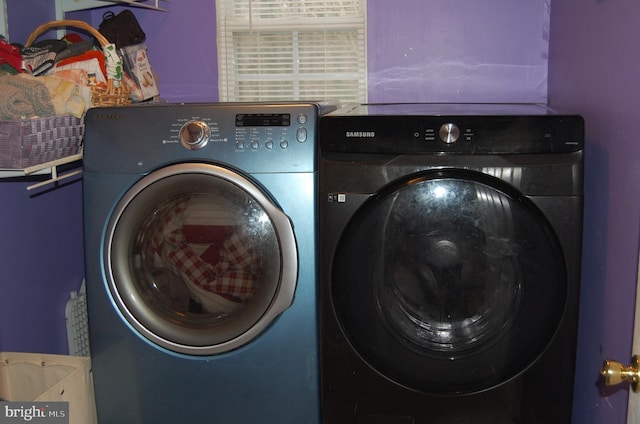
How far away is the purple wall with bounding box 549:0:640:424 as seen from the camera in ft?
4.84

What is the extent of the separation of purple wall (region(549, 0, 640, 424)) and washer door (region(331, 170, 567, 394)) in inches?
5.4

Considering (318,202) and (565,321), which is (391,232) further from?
(565,321)

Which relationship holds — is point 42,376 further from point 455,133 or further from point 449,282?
point 455,133

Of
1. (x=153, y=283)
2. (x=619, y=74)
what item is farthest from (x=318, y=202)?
(x=619, y=74)

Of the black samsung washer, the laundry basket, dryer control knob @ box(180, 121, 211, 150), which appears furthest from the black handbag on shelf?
the laundry basket

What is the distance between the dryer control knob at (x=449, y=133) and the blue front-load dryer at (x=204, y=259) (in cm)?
34

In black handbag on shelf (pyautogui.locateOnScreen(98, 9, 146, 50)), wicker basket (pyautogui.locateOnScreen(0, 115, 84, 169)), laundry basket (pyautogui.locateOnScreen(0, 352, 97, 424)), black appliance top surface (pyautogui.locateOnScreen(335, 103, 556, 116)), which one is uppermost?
black handbag on shelf (pyautogui.locateOnScreen(98, 9, 146, 50))

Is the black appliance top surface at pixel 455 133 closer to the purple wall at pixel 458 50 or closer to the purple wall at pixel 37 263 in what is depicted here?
the purple wall at pixel 458 50

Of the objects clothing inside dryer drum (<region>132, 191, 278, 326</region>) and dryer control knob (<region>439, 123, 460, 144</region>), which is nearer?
dryer control knob (<region>439, 123, 460, 144</region>)

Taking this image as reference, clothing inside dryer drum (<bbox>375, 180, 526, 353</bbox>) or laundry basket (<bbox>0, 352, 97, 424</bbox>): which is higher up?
clothing inside dryer drum (<bbox>375, 180, 526, 353</bbox>)

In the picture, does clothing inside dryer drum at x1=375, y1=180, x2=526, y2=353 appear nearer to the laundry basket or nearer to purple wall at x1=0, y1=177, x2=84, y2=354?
the laundry basket

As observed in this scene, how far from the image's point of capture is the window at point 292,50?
242cm

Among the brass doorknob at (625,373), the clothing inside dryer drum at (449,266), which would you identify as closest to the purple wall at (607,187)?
the clothing inside dryer drum at (449,266)

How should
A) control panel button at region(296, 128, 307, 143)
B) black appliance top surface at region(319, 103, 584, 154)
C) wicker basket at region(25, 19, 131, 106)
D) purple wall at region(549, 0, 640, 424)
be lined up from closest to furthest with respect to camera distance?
purple wall at region(549, 0, 640, 424) → black appliance top surface at region(319, 103, 584, 154) → control panel button at region(296, 128, 307, 143) → wicker basket at region(25, 19, 131, 106)
